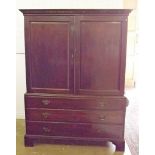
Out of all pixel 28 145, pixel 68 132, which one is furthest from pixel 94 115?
pixel 28 145

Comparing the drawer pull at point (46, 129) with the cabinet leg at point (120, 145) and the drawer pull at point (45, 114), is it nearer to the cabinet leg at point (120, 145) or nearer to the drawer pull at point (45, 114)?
the drawer pull at point (45, 114)

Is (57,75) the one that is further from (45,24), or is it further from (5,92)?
(5,92)

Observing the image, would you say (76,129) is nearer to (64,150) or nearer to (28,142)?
(64,150)

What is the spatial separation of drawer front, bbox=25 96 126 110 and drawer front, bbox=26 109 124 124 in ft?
0.17

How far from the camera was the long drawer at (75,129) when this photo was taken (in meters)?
2.75

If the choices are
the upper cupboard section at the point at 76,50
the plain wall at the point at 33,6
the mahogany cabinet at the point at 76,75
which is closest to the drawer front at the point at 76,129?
the mahogany cabinet at the point at 76,75

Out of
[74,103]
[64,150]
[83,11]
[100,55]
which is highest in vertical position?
[83,11]

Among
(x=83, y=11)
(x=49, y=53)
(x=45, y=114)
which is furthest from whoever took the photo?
(x=45, y=114)

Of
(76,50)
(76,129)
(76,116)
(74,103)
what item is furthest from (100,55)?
(76,129)

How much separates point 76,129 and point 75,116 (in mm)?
155

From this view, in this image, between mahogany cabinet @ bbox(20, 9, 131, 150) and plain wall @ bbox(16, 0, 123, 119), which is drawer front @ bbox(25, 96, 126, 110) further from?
plain wall @ bbox(16, 0, 123, 119)

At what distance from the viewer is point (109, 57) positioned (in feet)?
8.67

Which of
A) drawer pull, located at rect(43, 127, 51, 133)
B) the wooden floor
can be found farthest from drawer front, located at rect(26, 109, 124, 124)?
the wooden floor

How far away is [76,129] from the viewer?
2.77 m
